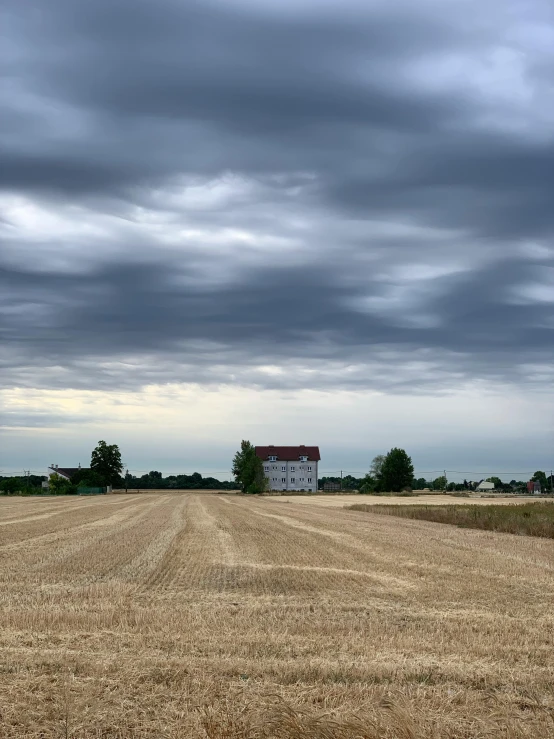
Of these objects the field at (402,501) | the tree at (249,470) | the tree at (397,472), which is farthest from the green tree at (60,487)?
the tree at (397,472)

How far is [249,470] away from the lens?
155m

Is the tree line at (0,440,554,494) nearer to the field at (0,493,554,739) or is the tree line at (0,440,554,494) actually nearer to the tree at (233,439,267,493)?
the tree at (233,439,267,493)

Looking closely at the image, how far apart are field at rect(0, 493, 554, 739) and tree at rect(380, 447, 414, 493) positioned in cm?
15497

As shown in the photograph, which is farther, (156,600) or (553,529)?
(553,529)

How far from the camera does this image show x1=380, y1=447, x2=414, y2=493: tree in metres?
176

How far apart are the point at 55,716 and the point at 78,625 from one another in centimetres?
477

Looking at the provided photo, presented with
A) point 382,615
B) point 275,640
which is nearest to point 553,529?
point 382,615

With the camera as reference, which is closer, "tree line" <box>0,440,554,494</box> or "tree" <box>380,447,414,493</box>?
"tree line" <box>0,440,554,494</box>

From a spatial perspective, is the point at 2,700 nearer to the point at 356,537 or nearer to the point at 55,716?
the point at 55,716

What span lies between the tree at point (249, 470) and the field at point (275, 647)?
129m

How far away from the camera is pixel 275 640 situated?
11.0 m

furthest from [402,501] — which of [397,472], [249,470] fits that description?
[397,472]

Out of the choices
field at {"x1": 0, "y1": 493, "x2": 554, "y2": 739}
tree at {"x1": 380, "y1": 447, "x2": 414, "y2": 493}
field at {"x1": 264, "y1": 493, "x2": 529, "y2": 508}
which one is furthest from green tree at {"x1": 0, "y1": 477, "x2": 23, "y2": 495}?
field at {"x1": 0, "y1": 493, "x2": 554, "y2": 739}

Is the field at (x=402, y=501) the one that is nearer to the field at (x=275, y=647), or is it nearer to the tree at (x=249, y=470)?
the tree at (x=249, y=470)
